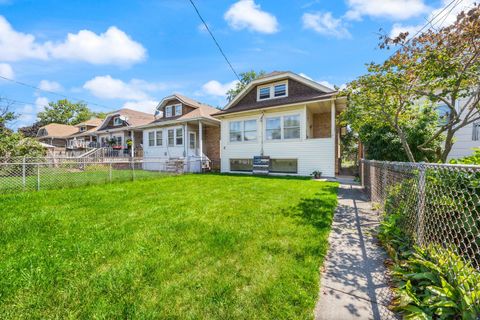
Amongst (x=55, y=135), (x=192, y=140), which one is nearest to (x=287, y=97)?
(x=192, y=140)

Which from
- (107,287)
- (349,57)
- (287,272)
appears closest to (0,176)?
(107,287)

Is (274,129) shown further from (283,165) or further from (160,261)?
(160,261)

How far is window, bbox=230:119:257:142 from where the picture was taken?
1407cm

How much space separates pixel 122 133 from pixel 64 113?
116 ft

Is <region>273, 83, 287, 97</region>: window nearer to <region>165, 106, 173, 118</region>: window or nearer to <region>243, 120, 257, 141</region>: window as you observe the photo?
<region>243, 120, 257, 141</region>: window

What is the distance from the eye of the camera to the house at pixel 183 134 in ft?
53.6

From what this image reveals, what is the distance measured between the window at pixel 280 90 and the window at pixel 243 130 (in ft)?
7.58

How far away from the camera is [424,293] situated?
1.92 m

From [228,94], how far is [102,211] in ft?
106

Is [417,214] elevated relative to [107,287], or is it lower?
elevated

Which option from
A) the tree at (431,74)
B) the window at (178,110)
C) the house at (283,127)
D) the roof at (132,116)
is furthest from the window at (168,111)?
the tree at (431,74)

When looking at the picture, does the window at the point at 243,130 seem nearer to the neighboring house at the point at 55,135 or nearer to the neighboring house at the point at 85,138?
the neighboring house at the point at 85,138

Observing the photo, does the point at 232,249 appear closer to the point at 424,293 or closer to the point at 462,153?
the point at 424,293

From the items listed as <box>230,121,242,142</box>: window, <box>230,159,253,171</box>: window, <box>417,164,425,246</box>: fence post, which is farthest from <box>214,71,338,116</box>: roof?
<box>417,164,425,246</box>: fence post
